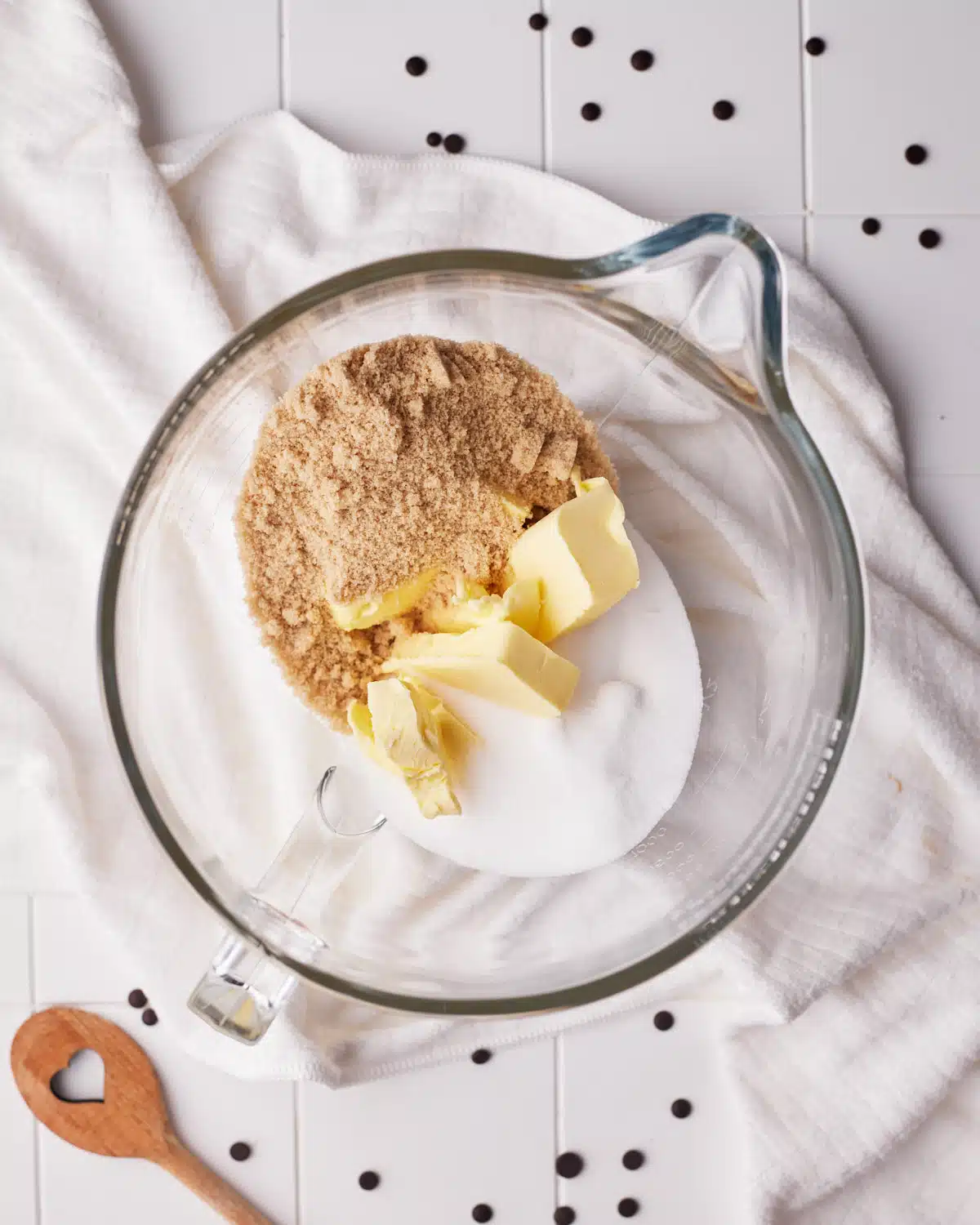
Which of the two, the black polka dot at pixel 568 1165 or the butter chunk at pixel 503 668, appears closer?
the butter chunk at pixel 503 668

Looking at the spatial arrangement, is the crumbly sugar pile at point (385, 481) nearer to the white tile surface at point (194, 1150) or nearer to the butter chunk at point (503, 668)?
the butter chunk at point (503, 668)

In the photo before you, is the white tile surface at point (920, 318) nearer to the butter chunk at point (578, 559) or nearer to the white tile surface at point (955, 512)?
the white tile surface at point (955, 512)

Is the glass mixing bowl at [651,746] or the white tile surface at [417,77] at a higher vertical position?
the white tile surface at [417,77]

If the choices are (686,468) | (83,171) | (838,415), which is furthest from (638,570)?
(83,171)

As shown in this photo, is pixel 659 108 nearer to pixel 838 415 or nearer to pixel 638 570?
pixel 838 415

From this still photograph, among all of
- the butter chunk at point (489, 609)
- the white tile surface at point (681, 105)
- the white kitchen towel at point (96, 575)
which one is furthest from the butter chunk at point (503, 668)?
the white tile surface at point (681, 105)

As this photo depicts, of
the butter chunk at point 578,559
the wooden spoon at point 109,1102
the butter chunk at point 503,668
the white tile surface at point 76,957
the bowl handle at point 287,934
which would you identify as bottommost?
the wooden spoon at point 109,1102
